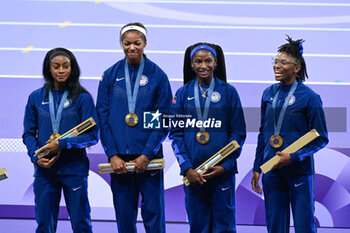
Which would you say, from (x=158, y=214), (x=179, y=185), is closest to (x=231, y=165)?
(x=158, y=214)

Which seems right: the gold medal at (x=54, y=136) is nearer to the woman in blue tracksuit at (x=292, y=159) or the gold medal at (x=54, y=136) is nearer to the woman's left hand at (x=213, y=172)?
the woman's left hand at (x=213, y=172)

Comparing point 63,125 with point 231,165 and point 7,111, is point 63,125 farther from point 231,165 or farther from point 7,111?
point 7,111

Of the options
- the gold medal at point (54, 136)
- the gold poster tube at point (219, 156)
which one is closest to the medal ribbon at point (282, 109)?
the gold poster tube at point (219, 156)

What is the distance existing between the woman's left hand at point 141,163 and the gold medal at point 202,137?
355mm

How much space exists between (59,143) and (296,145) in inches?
58.8

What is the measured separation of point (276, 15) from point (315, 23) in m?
0.34

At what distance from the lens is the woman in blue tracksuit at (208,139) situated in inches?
165

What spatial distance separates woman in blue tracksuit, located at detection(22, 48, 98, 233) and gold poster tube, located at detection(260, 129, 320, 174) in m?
1.13

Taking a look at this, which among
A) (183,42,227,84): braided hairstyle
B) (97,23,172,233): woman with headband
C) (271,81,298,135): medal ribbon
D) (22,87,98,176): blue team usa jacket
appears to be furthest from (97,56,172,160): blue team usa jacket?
(271,81,298,135): medal ribbon

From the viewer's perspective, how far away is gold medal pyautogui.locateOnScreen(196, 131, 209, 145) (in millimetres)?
4195

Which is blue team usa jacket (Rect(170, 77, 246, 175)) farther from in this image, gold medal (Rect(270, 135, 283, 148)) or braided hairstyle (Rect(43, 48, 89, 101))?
braided hairstyle (Rect(43, 48, 89, 101))

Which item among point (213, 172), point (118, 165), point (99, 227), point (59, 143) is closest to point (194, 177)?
point (213, 172)

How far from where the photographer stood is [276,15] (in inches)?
228

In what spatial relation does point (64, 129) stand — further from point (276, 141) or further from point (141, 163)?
point (276, 141)
